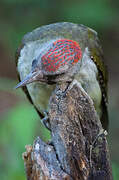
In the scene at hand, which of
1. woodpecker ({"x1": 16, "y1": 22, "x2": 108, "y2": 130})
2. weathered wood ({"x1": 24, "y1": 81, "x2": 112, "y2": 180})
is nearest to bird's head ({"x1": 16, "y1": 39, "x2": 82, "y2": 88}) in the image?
weathered wood ({"x1": 24, "y1": 81, "x2": 112, "y2": 180})

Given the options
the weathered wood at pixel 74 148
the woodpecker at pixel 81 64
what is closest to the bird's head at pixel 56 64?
the weathered wood at pixel 74 148

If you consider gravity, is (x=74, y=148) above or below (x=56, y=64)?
below

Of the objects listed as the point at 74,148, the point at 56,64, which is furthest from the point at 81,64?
the point at 74,148

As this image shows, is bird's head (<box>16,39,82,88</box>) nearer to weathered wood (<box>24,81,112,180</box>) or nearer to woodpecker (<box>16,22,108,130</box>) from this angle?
weathered wood (<box>24,81,112,180</box>)

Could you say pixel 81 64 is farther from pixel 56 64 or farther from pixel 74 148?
pixel 74 148

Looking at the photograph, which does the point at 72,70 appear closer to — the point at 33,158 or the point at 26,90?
the point at 33,158

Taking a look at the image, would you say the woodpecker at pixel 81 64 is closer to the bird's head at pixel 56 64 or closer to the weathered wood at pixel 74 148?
the bird's head at pixel 56 64
